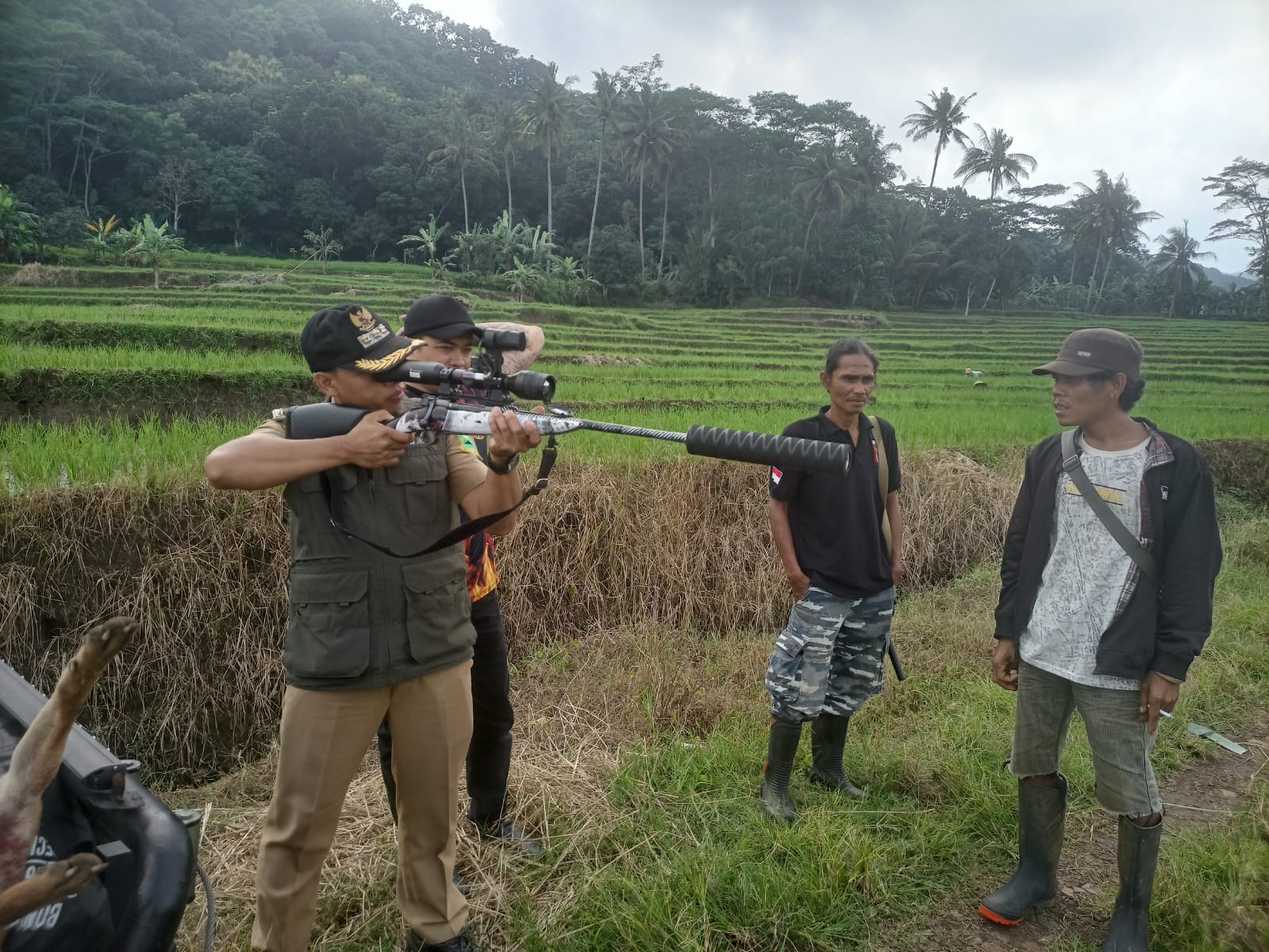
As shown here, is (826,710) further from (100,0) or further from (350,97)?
(100,0)

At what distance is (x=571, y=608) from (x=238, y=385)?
4.75 metres

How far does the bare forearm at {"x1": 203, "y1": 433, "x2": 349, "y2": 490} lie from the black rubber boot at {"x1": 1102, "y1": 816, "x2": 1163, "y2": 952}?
2.33 metres

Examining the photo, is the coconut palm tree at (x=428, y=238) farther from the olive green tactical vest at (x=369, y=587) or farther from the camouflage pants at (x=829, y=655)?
the olive green tactical vest at (x=369, y=587)

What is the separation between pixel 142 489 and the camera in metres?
4.14

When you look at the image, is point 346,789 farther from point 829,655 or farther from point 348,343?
point 829,655

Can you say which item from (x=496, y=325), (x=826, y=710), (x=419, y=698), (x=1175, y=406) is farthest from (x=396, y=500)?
(x=1175, y=406)

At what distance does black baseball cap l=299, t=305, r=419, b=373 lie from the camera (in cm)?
177

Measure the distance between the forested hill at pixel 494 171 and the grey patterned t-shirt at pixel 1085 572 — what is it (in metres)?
13.7

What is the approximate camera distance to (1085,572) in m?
2.21

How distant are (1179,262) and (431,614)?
2196cm

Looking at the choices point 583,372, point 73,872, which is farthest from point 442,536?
point 583,372

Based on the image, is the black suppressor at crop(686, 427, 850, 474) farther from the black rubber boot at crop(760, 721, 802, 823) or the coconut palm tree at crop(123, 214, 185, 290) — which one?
the coconut palm tree at crop(123, 214, 185, 290)

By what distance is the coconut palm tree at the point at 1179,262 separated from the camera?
18.2 meters

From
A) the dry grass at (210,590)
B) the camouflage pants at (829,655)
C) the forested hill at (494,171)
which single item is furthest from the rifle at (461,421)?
the forested hill at (494,171)
